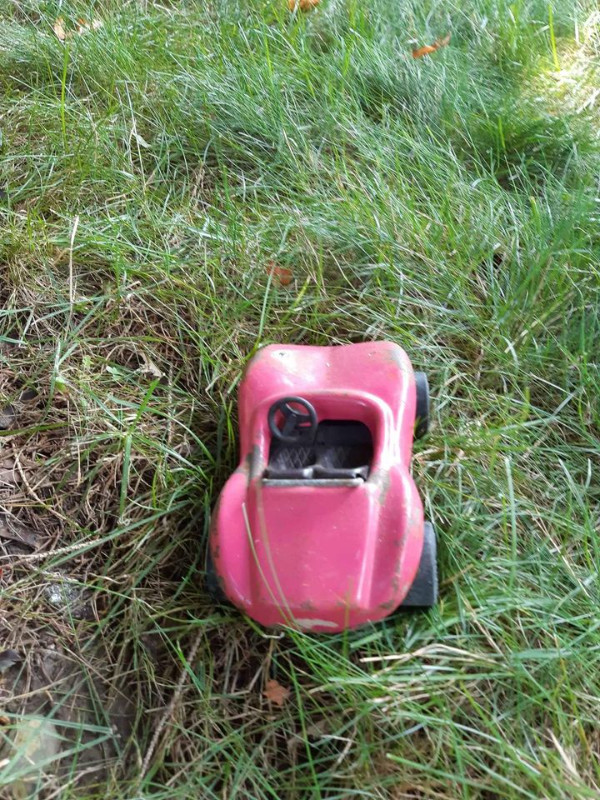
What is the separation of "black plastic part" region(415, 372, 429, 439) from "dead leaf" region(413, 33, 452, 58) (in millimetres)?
1274

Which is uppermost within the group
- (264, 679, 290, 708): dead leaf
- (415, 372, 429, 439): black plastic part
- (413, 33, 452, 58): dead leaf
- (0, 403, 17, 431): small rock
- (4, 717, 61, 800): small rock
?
(413, 33, 452, 58): dead leaf

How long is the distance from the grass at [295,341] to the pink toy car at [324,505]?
0.35 ft

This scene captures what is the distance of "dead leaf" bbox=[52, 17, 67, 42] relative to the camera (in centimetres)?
239

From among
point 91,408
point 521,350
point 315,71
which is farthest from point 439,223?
point 91,408

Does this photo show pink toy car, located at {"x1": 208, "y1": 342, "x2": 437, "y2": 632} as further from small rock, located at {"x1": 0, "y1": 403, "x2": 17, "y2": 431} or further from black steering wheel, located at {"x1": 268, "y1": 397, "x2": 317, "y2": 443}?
small rock, located at {"x1": 0, "y1": 403, "x2": 17, "y2": 431}

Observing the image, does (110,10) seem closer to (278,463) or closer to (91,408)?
(91,408)

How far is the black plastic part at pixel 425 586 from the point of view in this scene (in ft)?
4.50

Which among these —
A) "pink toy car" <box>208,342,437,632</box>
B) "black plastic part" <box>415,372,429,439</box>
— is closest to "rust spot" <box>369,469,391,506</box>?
"pink toy car" <box>208,342,437,632</box>

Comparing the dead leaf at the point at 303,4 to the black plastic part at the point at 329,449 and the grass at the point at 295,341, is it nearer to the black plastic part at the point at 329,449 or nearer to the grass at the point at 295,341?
the grass at the point at 295,341

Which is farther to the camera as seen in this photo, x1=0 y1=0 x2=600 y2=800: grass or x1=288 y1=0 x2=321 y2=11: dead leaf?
x1=288 y1=0 x2=321 y2=11: dead leaf

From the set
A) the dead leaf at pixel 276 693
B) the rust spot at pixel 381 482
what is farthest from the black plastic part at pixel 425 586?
the dead leaf at pixel 276 693

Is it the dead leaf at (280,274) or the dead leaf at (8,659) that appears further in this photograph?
the dead leaf at (280,274)

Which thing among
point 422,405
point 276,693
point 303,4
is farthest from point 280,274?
point 303,4

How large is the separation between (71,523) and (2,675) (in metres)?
0.31
